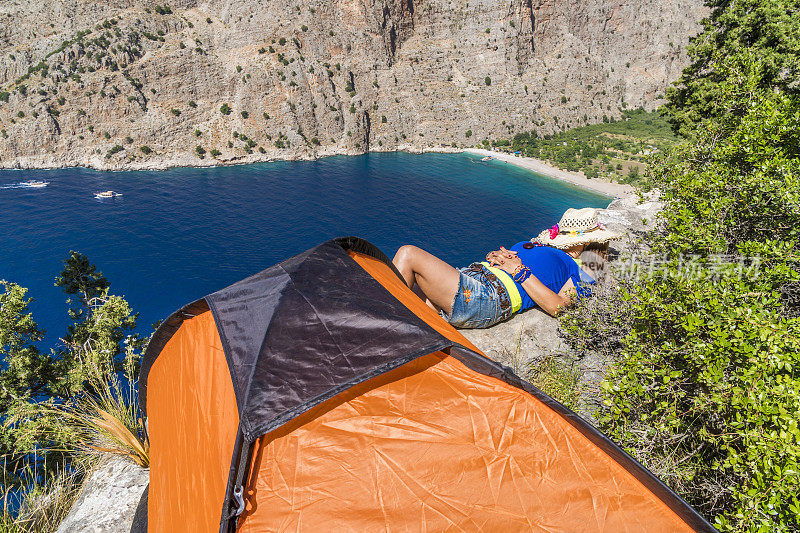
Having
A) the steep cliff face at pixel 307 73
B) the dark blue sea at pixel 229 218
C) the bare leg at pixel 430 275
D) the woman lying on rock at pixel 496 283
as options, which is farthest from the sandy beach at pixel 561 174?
the bare leg at pixel 430 275

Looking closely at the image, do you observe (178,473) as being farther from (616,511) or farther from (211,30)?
(211,30)

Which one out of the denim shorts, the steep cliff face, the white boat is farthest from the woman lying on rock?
the steep cliff face

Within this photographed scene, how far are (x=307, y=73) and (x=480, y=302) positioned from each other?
232 feet

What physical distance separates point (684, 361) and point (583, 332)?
5.51ft

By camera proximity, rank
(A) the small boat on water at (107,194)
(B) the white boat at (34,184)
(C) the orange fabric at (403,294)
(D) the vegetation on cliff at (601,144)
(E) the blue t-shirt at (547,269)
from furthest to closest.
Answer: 1. (D) the vegetation on cliff at (601,144)
2. (B) the white boat at (34,184)
3. (A) the small boat on water at (107,194)
4. (E) the blue t-shirt at (547,269)
5. (C) the orange fabric at (403,294)

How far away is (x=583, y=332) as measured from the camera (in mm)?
4801

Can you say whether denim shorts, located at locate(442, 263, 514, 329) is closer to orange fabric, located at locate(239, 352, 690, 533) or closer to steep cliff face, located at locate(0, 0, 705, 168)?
orange fabric, located at locate(239, 352, 690, 533)

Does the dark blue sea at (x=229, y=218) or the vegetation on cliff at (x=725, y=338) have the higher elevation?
the vegetation on cliff at (x=725, y=338)

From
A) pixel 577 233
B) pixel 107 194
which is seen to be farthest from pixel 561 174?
pixel 107 194

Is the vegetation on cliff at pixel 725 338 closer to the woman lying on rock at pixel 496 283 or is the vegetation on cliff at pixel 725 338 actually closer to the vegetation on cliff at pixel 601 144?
the woman lying on rock at pixel 496 283

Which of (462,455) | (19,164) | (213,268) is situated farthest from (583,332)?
(19,164)

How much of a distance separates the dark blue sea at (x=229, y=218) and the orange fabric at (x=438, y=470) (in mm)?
28120

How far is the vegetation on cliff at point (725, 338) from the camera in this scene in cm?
221

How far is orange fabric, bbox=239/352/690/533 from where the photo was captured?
2244mm
